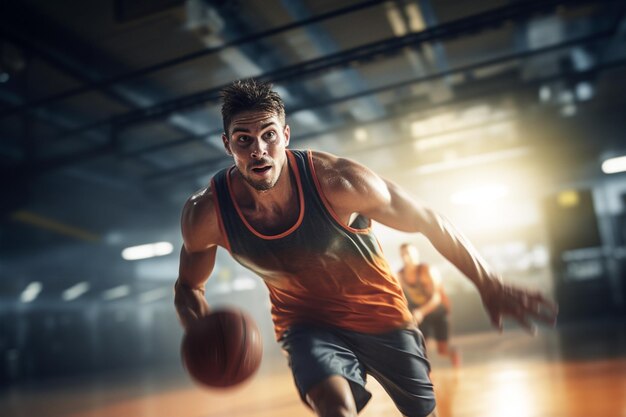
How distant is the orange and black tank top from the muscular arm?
0.19 ft

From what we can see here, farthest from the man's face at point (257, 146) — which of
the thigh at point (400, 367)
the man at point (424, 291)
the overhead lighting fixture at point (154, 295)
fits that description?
the overhead lighting fixture at point (154, 295)

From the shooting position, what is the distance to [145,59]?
6523 millimetres

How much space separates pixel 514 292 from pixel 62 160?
7.25 m

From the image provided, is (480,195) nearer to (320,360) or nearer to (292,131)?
(292,131)

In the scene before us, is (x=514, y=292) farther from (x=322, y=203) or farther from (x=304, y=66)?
(x=304, y=66)

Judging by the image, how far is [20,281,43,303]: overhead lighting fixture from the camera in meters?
12.2

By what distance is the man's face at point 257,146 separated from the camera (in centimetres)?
198

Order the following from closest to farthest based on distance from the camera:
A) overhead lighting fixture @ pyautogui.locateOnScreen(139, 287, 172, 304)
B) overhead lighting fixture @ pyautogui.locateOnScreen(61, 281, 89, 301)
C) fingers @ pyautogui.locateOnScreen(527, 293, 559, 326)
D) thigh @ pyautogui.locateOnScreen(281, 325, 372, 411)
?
fingers @ pyautogui.locateOnScreen(527, 293, 559, 326) → thigh @ pyautogui.locateOnScreen(281, 325, 372, 411) → overhead lighting fixture @ pyautogui.locateOnScreen(61, 281, 89, 301) → overhead lighting fixture @ pyautogui.locateOnScreen(139, 287, 172, 304)

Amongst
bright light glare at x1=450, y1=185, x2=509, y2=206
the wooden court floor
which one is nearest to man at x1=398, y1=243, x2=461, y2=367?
the wooden court floor

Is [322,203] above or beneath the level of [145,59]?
beneath

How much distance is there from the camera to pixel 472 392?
4746 mm

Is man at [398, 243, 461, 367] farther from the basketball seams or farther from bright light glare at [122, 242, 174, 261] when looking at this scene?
bright light glare at [122, 242, 174, 261]

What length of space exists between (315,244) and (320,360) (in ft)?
1.37

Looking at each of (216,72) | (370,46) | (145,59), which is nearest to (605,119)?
(370,46)
